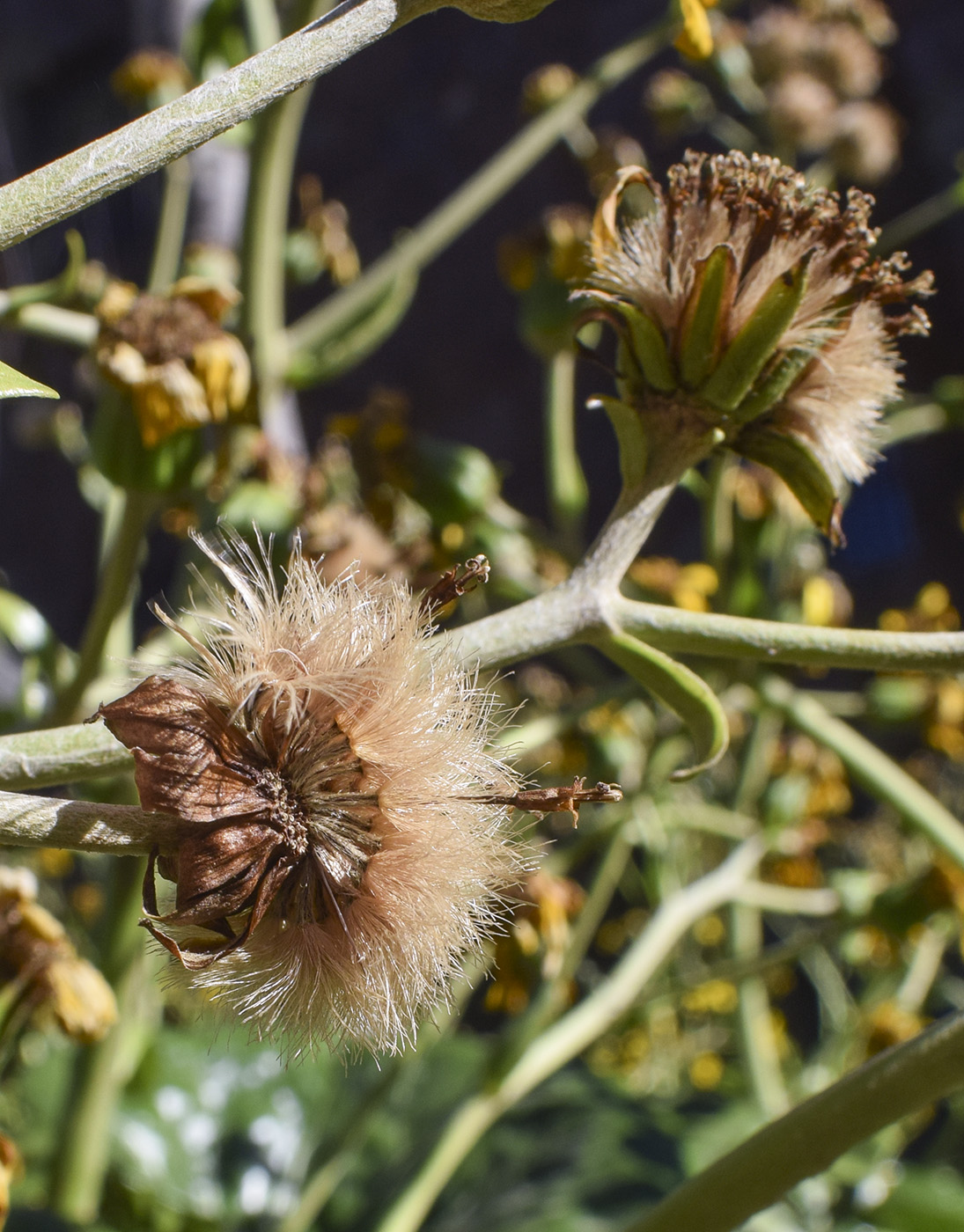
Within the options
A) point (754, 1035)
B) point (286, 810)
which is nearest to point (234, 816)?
point (286, 810)

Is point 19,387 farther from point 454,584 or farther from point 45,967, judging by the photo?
point 45,967

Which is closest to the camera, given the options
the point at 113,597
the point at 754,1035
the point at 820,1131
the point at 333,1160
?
the point at 820,1131

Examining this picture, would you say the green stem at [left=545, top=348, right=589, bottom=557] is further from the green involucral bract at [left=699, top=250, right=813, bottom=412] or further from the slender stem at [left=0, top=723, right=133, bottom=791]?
the slender stem at [left=0, top=723, right=133, bottom=791]

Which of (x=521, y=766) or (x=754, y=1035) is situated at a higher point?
(x=521, y=766)

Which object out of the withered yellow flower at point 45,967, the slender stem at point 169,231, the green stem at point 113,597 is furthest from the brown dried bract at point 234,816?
the slender stem at point 169,231

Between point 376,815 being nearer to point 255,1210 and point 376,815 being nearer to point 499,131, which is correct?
point 255,1210
